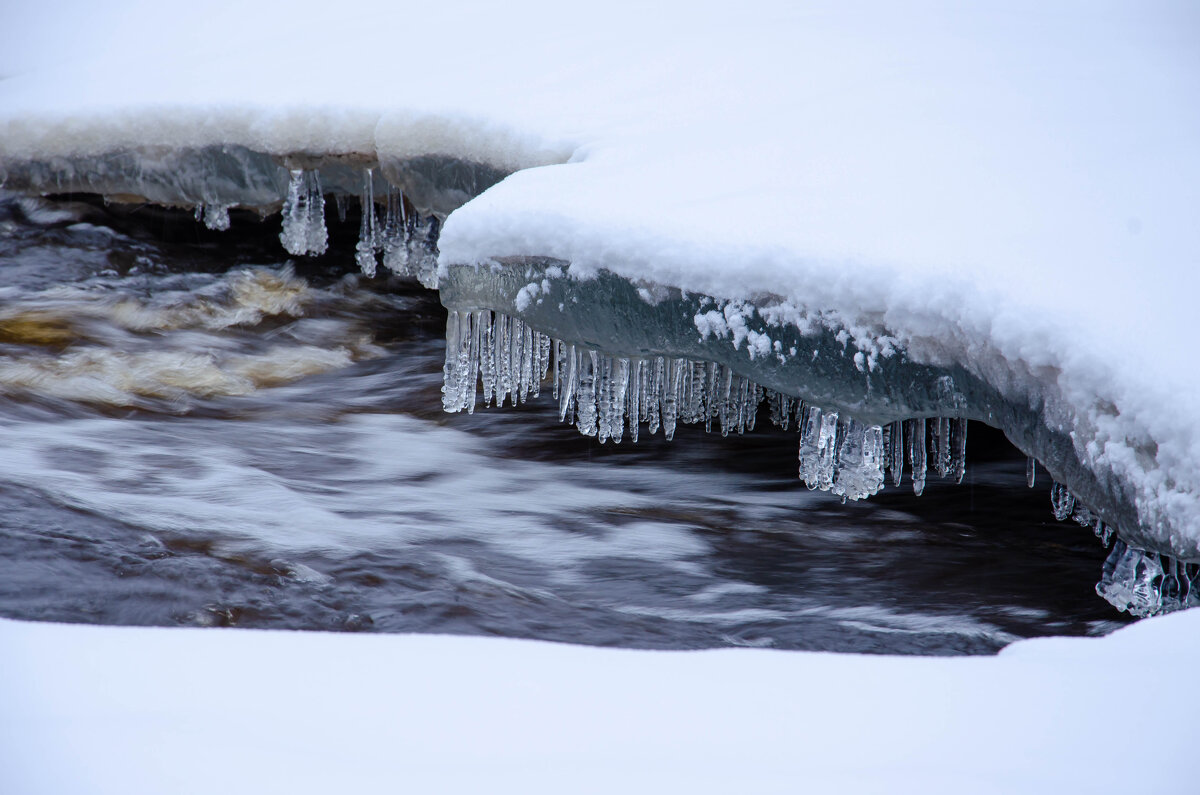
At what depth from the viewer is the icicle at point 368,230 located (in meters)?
4.23

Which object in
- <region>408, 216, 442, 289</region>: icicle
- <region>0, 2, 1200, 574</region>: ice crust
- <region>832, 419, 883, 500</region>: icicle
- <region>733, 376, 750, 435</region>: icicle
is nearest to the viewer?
<region>0, 2, 1200, 574</region>: ice crust

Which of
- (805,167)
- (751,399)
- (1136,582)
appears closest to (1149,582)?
(1136,582)

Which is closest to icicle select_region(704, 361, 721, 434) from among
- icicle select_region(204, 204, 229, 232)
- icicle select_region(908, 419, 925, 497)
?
icicle select_region(908, 419, 925, 497)

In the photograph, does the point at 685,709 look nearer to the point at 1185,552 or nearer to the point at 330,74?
the point at 1185,552

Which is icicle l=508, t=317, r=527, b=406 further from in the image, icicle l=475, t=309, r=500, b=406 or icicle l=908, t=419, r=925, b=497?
icicle l=908, t=419, r=925, b=497

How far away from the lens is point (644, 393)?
3.09m

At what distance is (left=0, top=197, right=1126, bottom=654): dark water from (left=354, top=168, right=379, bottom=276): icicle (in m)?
0.28

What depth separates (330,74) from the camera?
4.30 m

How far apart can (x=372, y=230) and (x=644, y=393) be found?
7.05 ft

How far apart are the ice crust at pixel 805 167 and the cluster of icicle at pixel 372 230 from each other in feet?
0.21

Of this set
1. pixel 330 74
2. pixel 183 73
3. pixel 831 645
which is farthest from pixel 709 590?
pixel 183 73

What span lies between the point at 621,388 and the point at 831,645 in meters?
0.97

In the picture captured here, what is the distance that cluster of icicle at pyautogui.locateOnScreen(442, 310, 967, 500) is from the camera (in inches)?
98.6

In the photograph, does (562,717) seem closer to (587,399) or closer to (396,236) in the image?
(587,399)
